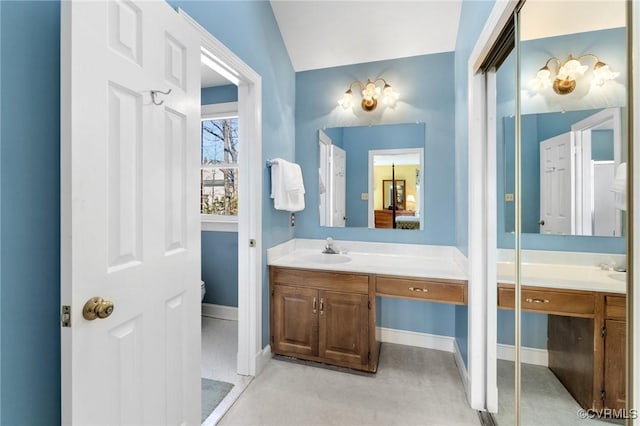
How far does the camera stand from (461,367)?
2.11 meters

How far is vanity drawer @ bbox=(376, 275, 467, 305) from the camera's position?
6.36ft

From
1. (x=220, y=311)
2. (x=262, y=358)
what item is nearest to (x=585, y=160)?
(x=262, y=358)

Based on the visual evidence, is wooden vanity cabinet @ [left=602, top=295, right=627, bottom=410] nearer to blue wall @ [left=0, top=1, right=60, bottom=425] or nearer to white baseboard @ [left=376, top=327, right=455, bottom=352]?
blue wall @ [left=0, top=1, right=60, bottom=425]

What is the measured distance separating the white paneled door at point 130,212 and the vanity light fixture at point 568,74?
1410 mm

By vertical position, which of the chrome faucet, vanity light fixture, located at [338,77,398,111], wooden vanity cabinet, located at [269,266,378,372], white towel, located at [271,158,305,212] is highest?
vanity light fixture, located at [338,77,398,111]

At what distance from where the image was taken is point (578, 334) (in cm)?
109

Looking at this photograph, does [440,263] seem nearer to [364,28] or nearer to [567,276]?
[567,276]

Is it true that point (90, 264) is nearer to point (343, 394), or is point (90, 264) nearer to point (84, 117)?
point (84, 117)

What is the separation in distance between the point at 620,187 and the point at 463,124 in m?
1.51

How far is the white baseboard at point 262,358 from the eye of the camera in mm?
2112

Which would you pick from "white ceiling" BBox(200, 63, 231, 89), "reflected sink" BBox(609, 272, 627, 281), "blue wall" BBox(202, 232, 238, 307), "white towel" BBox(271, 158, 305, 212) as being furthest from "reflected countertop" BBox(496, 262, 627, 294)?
→ "white ceiling" BBox(200, 63, 231, 89)

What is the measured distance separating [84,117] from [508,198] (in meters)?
1.83

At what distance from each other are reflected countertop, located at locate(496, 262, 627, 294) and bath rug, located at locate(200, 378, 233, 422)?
185cm

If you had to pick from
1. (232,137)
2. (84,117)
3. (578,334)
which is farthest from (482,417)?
(232,137)
